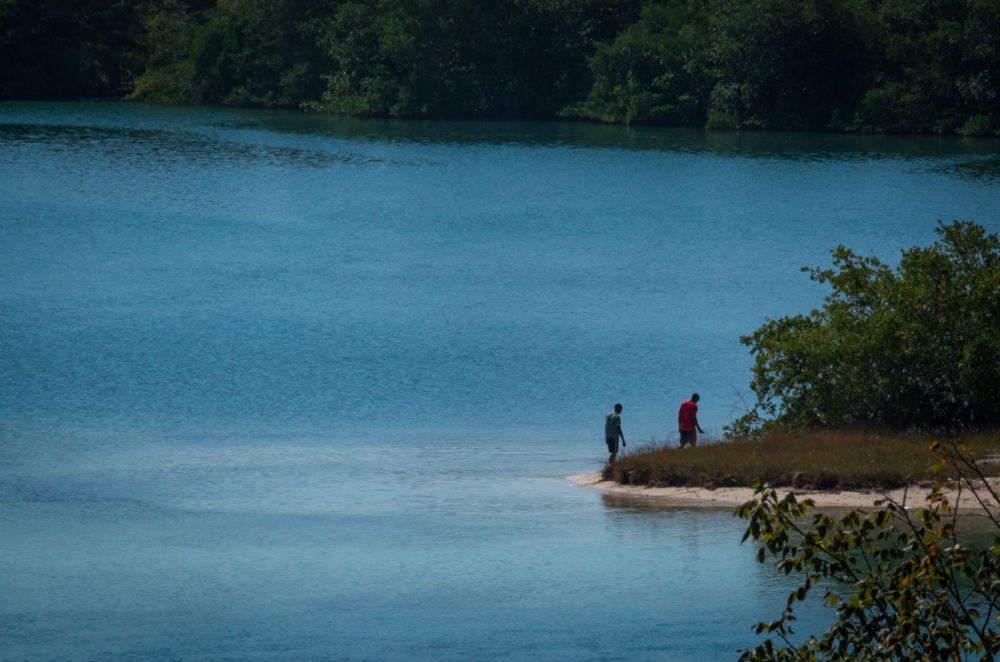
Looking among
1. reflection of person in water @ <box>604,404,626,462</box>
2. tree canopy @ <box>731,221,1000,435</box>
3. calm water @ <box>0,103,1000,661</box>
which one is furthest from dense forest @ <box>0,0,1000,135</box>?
reflection of person in water @ <box>604,404,626,462</box>

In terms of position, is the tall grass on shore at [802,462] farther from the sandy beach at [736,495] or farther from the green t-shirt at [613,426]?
the green t-shirt at [613,426]

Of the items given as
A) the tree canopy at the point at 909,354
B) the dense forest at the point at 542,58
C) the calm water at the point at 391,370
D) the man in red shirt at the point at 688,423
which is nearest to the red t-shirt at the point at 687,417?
the man in red shirt at the point at 688,423

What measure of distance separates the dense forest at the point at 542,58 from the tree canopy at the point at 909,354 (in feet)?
190

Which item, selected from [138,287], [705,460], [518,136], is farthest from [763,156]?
[705,460]

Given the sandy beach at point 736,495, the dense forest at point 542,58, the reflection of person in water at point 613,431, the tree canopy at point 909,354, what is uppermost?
the dense forest at point 542,58

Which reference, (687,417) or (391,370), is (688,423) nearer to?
(687,417)

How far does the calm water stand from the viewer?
2184 centimetres

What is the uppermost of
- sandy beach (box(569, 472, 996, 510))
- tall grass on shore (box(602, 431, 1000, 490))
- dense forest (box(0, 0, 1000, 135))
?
dense forest (box(0, 0, 1000, 135))

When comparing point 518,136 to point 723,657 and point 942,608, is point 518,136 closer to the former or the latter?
point 723,657

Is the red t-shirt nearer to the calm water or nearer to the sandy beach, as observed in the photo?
the sandy beach

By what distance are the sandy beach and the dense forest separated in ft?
205

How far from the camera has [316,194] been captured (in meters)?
72.9

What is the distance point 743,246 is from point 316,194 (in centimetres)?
2234

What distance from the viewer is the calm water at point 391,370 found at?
21844 mm
